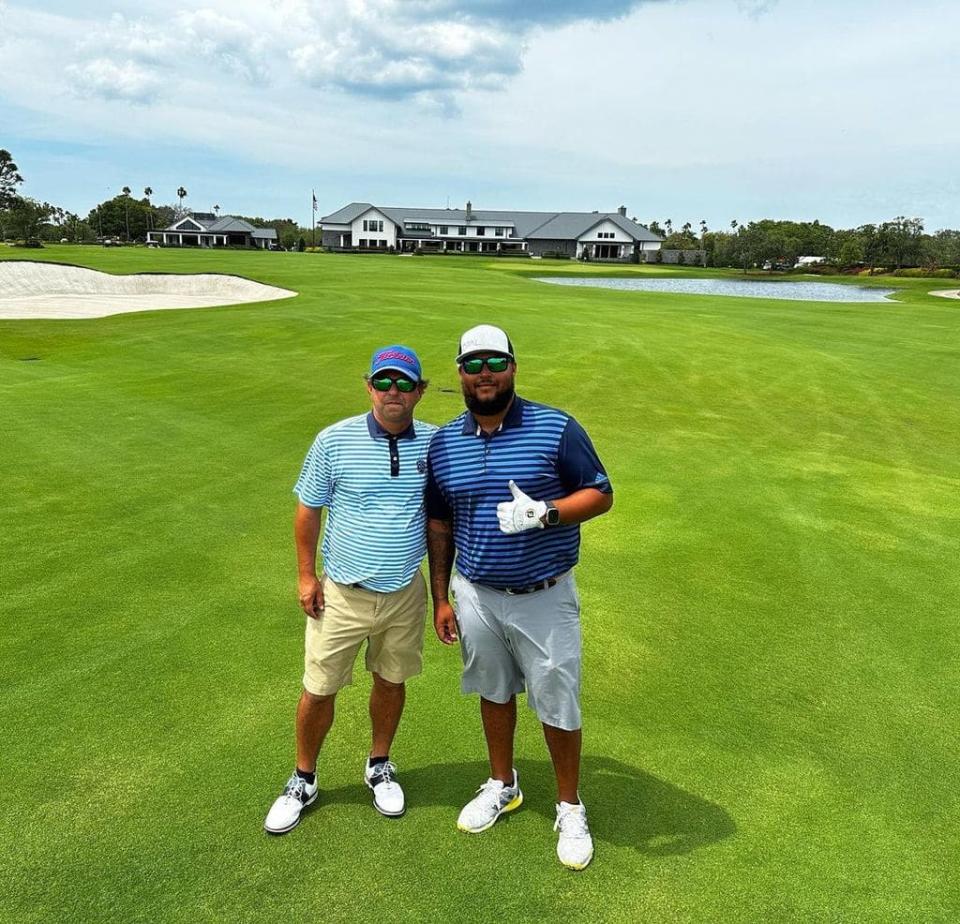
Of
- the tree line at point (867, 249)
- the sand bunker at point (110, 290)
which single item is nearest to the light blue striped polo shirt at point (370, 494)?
the sand bunker at point (110, 290)

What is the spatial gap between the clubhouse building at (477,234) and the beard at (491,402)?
350ft

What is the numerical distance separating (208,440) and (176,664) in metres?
6.19

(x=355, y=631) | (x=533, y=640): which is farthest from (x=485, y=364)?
(x=355, y=631)

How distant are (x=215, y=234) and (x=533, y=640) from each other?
119 m

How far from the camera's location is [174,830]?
365cm

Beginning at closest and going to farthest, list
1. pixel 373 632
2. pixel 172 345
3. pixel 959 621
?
1. pixel 373 632
2. pixel 959 621
3. pixel 172 345

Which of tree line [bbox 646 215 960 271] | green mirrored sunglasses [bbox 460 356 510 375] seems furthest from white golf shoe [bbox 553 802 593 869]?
tree line [bbox 646 215 960 271]

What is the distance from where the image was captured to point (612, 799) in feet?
13.2

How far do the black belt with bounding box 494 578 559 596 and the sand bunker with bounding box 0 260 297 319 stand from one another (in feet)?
93.4

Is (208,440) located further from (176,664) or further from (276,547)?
(176,664)

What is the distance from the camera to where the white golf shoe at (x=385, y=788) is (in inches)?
151

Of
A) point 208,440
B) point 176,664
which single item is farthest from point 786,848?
point 208,440

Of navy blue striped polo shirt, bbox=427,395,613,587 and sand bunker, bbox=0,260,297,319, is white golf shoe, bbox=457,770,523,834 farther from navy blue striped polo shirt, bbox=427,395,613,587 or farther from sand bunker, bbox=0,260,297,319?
sand bunker, bbox=0,260,297,319

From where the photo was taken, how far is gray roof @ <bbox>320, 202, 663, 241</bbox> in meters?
106
